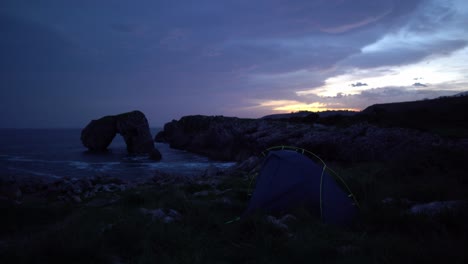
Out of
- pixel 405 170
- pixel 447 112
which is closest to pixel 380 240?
pixel 405 170

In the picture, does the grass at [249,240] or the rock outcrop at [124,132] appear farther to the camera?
the rock outcrop at [124,132]

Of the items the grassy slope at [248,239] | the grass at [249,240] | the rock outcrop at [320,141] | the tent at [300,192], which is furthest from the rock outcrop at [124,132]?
the tent at [300,192]

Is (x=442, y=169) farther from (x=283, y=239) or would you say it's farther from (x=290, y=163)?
(x=283, y=239)

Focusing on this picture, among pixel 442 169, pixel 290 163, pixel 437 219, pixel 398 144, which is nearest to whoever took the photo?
pixel 437 219

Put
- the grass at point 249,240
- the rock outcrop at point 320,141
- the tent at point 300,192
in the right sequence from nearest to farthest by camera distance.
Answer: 1. the grass at point 249,240
2. the tent at point 300,192
3. the rock outcrop at point 320,141

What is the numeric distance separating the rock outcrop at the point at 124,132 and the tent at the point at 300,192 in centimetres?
3743

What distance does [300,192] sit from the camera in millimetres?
6992

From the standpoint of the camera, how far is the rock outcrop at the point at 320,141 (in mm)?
18156

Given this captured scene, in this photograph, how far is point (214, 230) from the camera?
6059 mm

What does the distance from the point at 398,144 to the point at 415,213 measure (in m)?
14.5

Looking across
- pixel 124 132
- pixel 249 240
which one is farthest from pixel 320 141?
pixel 124 132

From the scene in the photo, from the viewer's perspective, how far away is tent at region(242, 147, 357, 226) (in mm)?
6773

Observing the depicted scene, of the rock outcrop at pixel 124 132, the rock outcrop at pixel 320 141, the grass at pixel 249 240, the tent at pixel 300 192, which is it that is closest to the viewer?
the grass at pixel 249 240

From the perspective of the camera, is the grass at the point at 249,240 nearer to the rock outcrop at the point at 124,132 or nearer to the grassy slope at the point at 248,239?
the grassy slope at the point at 248,239
